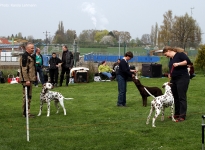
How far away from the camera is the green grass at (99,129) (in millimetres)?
7277

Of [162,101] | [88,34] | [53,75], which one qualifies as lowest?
[53,75]

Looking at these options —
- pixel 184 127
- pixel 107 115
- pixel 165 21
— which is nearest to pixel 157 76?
pixel 107 115

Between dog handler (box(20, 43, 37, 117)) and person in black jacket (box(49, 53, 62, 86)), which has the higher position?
dog handler (box(20, 43, 37, 117))

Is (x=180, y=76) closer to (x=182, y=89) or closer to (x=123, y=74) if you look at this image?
(x=182, y=89)

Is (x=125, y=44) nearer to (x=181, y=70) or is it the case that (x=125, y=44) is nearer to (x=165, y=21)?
(x=181, y=70)

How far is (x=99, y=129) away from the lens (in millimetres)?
8680

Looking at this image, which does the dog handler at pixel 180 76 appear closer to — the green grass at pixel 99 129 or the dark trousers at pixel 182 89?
the dark trousers at pixel 182 89

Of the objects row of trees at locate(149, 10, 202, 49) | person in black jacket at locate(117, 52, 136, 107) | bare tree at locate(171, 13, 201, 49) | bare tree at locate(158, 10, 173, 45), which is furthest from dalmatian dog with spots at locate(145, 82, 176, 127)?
bare tree at locate(158, 10, 173, 45)

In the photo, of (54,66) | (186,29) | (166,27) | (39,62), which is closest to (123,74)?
(39,62)

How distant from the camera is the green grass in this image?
23.9 ft

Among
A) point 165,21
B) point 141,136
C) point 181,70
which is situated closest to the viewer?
point 141,136

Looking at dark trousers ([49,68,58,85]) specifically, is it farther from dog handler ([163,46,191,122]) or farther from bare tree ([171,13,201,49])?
bare tree ([171,13,201,49])

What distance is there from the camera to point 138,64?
26344mm

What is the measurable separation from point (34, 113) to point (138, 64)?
1593cm
